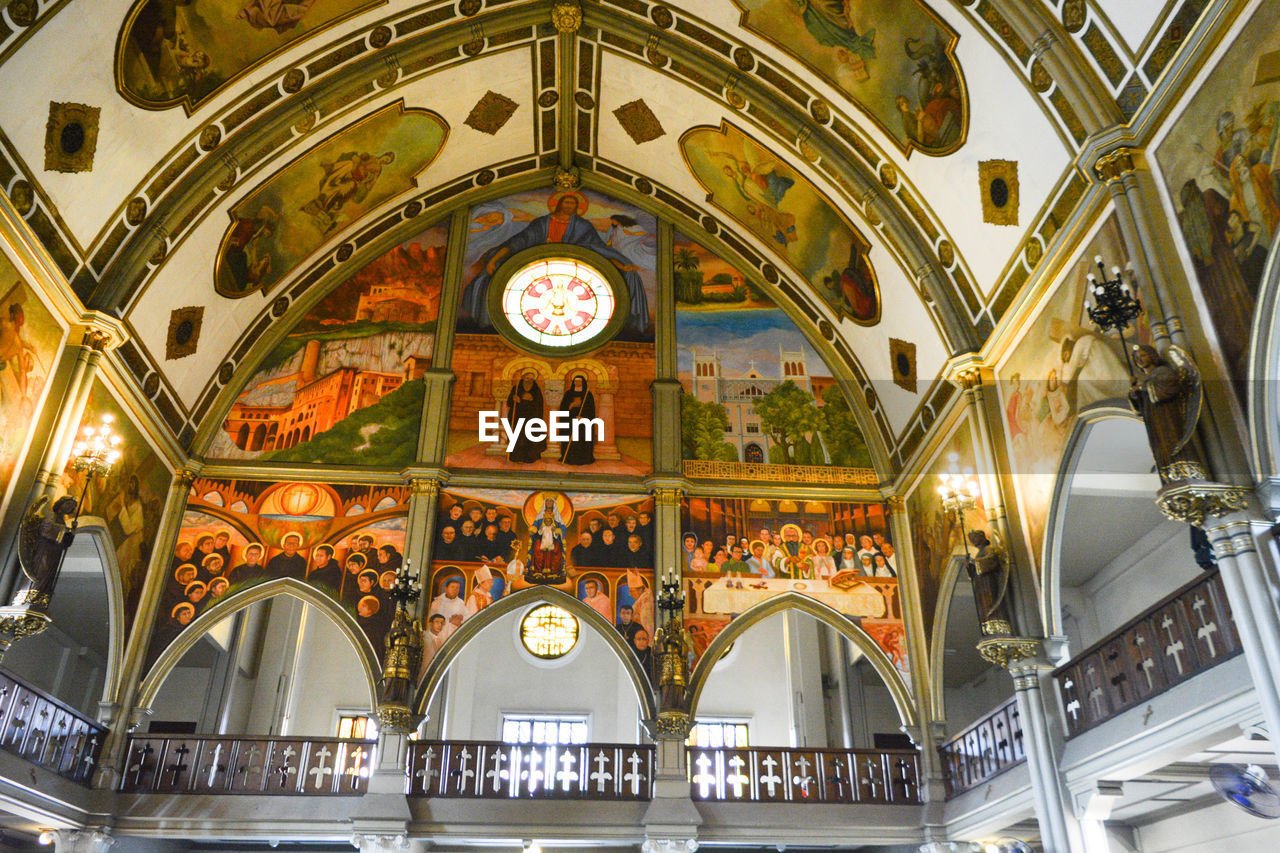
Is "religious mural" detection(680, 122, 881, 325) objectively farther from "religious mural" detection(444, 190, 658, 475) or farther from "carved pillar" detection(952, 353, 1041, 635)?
"carved pillar" detection(952, 353, 1041, 635)

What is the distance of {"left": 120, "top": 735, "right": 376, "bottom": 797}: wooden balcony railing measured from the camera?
14.6m

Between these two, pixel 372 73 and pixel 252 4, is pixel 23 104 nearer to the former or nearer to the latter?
pixel 252 4

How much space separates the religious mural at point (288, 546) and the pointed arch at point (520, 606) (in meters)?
0.99

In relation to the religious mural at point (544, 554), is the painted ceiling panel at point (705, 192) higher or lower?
higher

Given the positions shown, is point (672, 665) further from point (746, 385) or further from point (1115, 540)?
point (1115, 540)

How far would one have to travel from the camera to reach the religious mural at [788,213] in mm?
17281

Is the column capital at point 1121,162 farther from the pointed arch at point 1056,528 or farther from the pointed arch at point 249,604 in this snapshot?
the pointed arch at point 249,604

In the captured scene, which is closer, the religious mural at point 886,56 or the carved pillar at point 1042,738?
the carved pillar at point 1042,738

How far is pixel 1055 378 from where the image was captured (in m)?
12.5

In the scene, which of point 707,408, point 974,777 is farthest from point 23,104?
point 974,777

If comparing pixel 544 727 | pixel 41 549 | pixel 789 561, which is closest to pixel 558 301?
pixel 789 561

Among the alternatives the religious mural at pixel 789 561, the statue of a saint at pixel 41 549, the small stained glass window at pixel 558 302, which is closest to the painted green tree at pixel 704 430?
the religious mural at pixel 789 561

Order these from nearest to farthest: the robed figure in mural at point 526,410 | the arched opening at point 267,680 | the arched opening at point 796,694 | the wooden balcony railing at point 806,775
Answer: the wooden balcony railing at point 806,775
the robed figure in mural at point 526,410
the arched opening at point 267,680
the arched opening at point 796,694

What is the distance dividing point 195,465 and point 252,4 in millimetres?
7264
